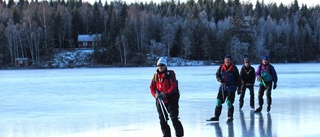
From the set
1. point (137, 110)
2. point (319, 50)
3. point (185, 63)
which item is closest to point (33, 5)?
point (185, 63)

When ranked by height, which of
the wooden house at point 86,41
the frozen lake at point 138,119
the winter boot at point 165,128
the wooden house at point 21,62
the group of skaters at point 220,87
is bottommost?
the wooden house at point 21,62

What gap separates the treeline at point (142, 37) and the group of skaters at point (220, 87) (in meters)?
83.2

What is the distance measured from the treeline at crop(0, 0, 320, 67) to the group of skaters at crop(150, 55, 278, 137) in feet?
273

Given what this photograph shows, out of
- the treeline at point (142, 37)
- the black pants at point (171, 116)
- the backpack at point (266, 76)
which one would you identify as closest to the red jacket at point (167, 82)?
the black pants at point (171, 116)

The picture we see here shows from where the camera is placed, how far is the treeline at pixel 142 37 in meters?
99.2

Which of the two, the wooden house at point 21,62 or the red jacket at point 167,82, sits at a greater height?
the red jacket at point 167,82

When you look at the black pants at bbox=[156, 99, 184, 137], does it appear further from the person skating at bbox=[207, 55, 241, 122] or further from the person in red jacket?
the person skating at bbox=[207, 55, 241, 122]

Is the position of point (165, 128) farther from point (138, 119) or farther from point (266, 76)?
point (266, 76)

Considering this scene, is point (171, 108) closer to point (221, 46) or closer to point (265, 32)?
point (221, 46)

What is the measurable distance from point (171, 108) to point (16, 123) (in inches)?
188

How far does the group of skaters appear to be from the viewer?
30.1ft

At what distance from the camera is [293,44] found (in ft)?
391

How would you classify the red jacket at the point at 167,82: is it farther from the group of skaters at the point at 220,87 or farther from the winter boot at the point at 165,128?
the winter boot at the point at 165,128

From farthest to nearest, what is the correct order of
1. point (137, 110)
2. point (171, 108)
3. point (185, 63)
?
point (185, 63) → point (137, 110) → point (171, 108)
